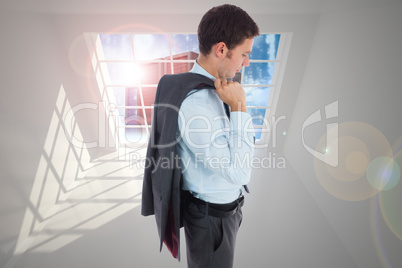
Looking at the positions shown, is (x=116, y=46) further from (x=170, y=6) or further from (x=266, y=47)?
(x=266, y=47)

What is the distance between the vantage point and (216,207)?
1.10m

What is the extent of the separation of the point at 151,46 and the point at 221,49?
2.55m

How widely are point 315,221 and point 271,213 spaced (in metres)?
0.43

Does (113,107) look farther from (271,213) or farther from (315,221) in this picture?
(315,221)

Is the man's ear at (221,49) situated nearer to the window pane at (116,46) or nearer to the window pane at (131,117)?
the window pane at (116,46)

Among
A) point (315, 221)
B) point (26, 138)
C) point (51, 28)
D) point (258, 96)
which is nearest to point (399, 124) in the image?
point (315, 221)

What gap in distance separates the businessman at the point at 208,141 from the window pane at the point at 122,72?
103 inches

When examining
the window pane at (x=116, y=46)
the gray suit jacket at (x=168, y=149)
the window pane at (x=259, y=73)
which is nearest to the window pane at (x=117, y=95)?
the window pane at (x=116, y=46)

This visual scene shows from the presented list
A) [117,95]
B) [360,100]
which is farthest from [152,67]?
[360,100]

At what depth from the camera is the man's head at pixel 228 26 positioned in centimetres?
91

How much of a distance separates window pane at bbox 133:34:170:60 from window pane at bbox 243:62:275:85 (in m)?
1.23

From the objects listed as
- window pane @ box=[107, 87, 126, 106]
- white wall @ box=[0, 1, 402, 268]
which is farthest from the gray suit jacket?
window pane @ box=[107, 87, 126, 106]

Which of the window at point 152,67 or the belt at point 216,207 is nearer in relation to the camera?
the belt at point 216,207

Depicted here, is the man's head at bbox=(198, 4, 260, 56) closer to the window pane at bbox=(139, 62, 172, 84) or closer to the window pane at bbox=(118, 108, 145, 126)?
the window pane at bbox=(139, 62, 172, 84)
